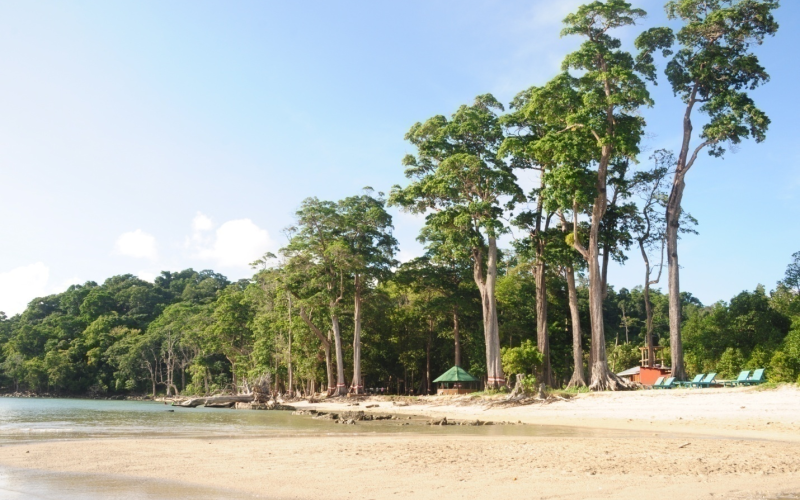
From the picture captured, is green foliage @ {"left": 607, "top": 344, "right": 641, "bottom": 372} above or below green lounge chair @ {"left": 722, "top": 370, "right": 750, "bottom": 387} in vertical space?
below

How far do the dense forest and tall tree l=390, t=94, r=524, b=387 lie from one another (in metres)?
0.09

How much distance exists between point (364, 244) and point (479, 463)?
33.8 metres

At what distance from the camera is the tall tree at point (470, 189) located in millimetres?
33250

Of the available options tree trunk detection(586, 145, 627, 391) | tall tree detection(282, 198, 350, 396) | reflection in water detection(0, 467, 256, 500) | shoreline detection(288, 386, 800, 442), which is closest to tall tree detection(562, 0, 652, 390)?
tree trunk detection(586, 145, 627, 391)

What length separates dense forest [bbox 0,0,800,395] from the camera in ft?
96.2

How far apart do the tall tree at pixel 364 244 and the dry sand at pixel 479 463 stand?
26938 mm

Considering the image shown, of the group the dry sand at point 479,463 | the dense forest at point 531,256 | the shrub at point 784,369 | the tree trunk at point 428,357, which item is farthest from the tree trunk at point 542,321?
the dry sand at point 479,463

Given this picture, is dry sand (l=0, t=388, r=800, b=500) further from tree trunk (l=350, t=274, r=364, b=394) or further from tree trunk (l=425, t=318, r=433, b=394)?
tree trunk (l=425, t=318, r=433, b=394)

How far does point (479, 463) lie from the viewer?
949cm

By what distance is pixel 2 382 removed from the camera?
85875 millimetres

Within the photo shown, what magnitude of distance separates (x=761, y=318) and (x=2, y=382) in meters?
94.2

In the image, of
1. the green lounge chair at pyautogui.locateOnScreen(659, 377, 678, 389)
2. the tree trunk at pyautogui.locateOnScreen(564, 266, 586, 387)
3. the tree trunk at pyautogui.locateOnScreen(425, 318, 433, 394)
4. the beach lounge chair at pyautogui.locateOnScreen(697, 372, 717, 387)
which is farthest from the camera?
the tree trunk at pyautogui.locateOnScreen(425, 318, 433, 394)

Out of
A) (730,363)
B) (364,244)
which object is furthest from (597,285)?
(364,244)

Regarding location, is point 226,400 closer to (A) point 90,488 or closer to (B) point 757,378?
(B) point 757,378
